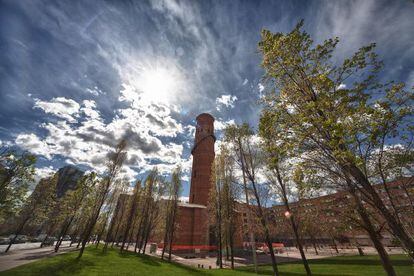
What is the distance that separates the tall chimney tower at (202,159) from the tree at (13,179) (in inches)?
1409

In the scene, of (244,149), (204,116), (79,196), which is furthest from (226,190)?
(204,116)

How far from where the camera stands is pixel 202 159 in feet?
175

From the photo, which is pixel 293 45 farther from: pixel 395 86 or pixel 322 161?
pixel 322 161

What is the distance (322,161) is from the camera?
6855 millimetres

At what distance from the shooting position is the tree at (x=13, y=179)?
19.0m

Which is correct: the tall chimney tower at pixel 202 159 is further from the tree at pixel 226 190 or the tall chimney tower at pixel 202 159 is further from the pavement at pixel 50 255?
the tree at pixel 226 190

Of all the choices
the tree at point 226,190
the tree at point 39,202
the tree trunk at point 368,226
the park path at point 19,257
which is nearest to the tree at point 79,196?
the tree at point 39,202

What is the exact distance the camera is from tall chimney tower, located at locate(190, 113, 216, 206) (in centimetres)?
5069

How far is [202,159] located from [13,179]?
127ft

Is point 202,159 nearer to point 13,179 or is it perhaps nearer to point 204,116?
point 204,116

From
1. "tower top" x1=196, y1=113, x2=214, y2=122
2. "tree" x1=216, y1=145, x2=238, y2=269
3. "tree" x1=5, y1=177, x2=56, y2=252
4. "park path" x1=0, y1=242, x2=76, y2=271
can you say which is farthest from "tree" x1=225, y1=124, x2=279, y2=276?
"tower top" x1=196, y1=113, x2=214, y2=122

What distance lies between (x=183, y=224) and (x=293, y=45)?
145ft

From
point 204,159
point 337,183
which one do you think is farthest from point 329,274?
point 204,159

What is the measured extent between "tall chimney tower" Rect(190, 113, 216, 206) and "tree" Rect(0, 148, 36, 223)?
117ft
